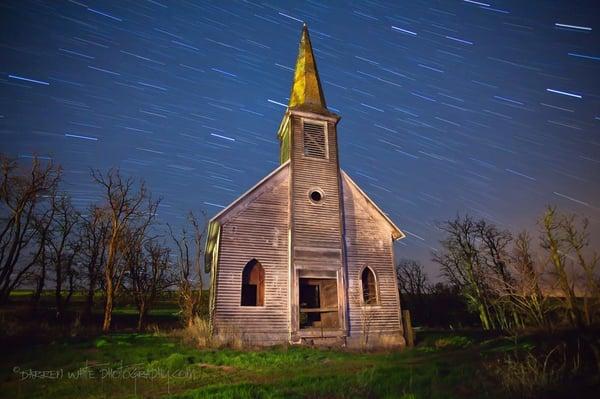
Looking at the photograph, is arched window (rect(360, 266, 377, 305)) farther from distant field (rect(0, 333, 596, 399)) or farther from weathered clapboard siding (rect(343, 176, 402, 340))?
distant field (rect(0, 333, 596, 399))

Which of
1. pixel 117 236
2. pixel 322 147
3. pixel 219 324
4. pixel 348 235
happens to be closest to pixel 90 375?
pixel 219 324

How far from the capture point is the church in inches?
561

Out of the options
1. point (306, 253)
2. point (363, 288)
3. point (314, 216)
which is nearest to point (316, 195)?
point (314, 216)

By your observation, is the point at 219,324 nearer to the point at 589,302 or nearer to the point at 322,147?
the point at 322,147

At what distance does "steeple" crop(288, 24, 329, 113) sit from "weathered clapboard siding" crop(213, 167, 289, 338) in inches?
213

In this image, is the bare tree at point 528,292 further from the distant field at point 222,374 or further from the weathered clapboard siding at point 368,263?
the weathered clapboard siding at point 368,263

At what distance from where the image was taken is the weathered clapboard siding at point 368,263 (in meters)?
15.5

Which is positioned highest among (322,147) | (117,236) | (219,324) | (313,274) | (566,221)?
(322,147)

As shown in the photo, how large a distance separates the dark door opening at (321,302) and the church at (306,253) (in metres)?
0.08

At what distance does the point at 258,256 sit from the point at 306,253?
2.31 m

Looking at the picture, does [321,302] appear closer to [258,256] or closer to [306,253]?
[306,253]

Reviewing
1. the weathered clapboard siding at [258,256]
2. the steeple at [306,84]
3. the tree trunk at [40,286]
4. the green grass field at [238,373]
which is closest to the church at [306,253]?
the weathered clapboard siding at [258,256]

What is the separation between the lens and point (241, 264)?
14656mm

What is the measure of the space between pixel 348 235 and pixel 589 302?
10627mm
